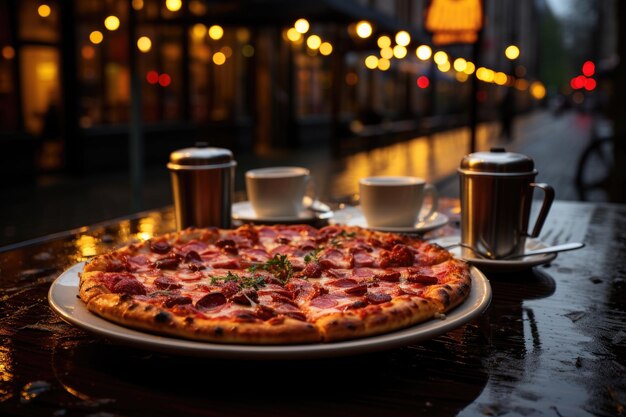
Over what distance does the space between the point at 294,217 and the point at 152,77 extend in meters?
14.2

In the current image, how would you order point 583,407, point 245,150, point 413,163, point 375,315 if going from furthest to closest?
1. point 245,150
2. point 413,163
3. point 375,315
4. point 583,407

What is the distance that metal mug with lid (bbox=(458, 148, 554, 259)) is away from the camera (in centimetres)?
216

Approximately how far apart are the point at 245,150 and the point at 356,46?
4.35m

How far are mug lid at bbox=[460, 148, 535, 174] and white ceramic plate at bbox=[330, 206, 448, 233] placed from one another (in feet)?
1.41

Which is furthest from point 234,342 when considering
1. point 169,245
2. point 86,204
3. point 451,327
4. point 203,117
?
point 203,117

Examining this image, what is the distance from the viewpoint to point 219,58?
19328 millimetres

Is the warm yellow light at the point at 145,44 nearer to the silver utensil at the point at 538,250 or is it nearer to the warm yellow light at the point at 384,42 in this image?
the warm yellow light at the point at 384,42

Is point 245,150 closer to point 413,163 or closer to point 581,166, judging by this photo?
point 413,163

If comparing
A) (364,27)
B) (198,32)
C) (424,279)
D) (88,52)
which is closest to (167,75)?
(198,32)

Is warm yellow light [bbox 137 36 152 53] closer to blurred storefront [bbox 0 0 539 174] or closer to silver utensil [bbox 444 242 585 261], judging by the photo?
blurred storefront [bbox 0 0 539 174]

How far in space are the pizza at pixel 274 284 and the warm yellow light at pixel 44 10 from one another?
39.8 feet

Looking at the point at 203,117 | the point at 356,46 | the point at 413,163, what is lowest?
the point at 413,163

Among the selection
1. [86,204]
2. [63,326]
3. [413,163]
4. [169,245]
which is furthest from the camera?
[413,163]

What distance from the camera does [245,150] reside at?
19.9 meters
